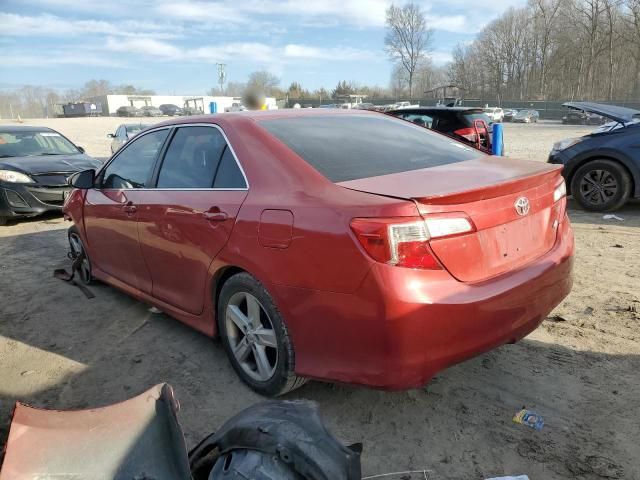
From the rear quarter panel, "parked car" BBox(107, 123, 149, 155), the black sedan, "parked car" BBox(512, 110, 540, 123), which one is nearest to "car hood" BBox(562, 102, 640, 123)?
the rear quarter panel

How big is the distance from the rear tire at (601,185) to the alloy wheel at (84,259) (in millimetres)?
6823

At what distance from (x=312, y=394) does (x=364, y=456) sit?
2.00 ft

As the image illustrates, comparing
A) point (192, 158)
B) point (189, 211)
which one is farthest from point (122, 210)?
point (189, 211)

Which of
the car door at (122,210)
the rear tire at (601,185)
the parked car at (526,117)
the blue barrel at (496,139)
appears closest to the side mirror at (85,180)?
the car door at (122,210)

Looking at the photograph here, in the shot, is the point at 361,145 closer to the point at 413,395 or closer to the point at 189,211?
the point at 189,211

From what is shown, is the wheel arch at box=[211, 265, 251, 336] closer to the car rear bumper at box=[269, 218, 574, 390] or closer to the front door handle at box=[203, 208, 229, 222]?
the front door handle at box=[203, 208, 229, 222]

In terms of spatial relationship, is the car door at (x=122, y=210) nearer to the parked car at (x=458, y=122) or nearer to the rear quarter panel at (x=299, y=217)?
the rear quarter panel at (x=299, y=217)

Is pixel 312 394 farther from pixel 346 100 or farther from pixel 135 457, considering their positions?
pixel 346 100

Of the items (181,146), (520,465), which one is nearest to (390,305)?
(520,465)

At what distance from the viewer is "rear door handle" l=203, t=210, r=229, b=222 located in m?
2.90

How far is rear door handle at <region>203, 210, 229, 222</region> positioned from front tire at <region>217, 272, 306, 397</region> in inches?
13.4

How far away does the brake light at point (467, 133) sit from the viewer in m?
8.84

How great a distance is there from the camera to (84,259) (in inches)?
200

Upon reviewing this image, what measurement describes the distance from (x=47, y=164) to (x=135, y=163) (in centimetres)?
521
